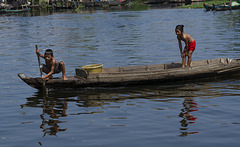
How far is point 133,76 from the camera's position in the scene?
10.6m

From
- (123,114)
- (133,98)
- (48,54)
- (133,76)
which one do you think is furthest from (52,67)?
(123,114)

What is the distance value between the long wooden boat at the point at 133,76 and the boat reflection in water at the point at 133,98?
0.66ft

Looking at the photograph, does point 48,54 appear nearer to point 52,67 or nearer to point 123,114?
point 52,67

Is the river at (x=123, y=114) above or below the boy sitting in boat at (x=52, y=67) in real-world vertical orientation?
below

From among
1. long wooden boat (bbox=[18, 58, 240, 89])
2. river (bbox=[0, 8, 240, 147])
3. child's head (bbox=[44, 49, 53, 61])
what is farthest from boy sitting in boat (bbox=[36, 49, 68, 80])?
river (bbox=[0, 8, 240, 147])

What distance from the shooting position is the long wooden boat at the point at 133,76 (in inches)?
412

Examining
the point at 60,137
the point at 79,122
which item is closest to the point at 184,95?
the point at 79,122

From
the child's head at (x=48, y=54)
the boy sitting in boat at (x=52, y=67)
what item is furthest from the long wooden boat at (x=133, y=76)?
the child's head at (x=48, y=54)

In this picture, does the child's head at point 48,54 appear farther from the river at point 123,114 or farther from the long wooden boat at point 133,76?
the river at point 123,114

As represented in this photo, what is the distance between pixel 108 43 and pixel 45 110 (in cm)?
1423

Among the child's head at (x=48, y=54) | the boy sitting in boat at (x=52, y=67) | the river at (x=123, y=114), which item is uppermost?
the child's head at (x=48, y=54)

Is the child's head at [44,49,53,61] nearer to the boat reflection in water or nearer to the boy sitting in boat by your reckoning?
the boy sitting in boat

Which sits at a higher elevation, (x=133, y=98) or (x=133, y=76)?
(x=133, y=76)

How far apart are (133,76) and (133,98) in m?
1.16
